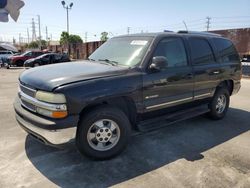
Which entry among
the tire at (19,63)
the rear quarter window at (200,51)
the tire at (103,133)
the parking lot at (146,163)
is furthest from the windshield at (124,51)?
the tire at (19,63)

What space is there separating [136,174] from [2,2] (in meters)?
3.63

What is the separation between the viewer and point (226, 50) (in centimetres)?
609

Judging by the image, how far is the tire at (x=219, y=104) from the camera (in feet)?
19.1

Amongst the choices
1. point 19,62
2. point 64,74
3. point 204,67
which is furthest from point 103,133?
point 19,62

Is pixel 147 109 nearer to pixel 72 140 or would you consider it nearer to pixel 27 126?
pixel 72 140

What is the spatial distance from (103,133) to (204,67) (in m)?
2.61

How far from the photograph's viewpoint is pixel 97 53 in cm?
517

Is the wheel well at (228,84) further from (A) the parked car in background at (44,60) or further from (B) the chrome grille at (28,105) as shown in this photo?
(A) the parked car in background at (44,60)

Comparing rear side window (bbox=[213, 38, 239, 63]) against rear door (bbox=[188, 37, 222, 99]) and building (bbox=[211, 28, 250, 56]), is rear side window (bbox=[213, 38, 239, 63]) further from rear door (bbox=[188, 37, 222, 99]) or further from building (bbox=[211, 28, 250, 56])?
building (bbox=[211, 28, 250, 56])

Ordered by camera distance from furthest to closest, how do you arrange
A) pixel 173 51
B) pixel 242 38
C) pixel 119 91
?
1. pixel 242 38
2. pixel 173 51
3. pixel 119 91

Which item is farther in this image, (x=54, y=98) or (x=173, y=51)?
(x=173, y=51)

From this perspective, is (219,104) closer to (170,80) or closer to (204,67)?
(204,67)

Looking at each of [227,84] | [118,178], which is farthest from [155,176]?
[227,84]

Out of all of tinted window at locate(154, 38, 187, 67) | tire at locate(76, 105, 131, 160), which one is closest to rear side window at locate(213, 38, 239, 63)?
tinted window at locate(154, 38, 187, 67)
